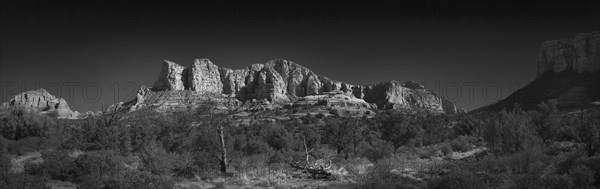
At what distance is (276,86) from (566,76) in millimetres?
98914

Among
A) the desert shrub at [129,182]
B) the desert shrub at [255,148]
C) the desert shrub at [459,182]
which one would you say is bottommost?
the desert shrub at [255,148]

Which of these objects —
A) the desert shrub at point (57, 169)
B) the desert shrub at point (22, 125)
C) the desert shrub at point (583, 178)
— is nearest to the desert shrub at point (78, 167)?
the desert shrub at point (57, 169)

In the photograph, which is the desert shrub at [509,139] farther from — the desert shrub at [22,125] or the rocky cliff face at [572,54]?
the rocky cliff face at [572,54]

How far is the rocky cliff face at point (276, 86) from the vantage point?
154 meters

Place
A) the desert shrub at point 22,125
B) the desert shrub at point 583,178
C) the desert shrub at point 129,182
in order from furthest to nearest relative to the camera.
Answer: the desert shrub at point 22,125 < the desert shrub at point 129,182 < the desert shrub at point 583,178

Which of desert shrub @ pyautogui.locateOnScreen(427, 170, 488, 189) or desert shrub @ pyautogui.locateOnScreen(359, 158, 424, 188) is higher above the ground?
desert shrub @ pyautogui.locateOnScreen(427, 170, 488, 189)

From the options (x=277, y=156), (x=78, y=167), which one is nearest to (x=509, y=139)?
(x=277, y=156)

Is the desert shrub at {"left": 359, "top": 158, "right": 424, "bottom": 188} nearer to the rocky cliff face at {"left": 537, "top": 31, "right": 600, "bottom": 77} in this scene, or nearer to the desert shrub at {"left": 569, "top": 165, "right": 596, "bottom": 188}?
the desert shrub at {"left": 569, "top": 165, "right": 596, "bottom": 188}

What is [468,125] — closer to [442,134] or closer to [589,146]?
[442,134]

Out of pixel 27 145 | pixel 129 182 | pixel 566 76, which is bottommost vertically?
pixel 27 145

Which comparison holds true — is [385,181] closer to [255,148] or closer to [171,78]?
[255,148]

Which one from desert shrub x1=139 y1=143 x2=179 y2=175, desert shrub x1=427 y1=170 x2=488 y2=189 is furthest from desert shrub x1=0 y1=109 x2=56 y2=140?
desert shrub x1=427 y1=170 x2=488 y2=189

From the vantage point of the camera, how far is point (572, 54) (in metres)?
101

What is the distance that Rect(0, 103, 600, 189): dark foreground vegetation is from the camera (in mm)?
12219
